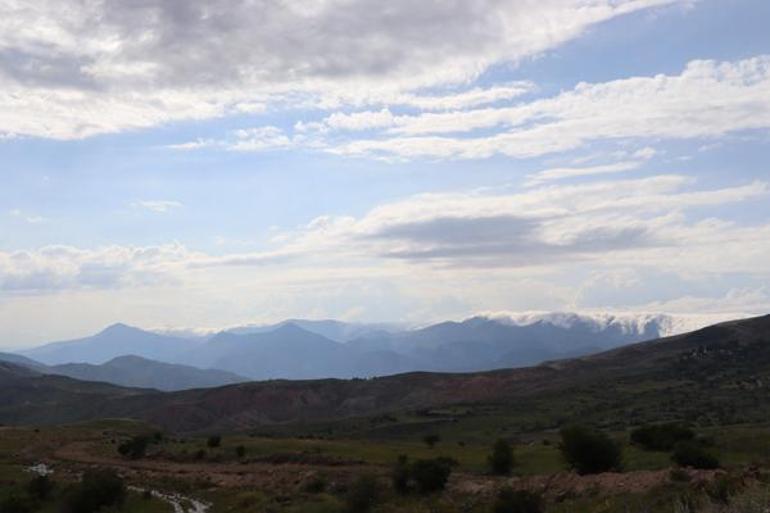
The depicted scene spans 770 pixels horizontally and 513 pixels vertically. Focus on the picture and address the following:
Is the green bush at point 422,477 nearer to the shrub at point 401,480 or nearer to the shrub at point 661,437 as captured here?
the shrub at point 401,480

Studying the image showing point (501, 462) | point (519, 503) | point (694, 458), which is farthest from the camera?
point (501, 462)

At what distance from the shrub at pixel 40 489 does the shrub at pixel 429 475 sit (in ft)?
74.3

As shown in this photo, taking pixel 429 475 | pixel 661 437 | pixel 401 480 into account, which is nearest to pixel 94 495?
pixel 401 480

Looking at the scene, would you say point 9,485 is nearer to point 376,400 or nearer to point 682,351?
point 376,400

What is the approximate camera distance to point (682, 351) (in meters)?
150

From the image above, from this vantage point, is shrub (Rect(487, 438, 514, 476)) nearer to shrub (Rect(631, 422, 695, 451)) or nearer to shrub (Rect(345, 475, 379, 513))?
shrub (Rect(631, 422, 695, 451))

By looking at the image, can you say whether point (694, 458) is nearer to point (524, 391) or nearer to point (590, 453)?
point (590, 453)

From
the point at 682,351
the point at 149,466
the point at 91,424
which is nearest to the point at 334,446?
the point at 149,466

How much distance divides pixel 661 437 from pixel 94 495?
31.6 metres

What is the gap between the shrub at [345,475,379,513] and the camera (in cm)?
3609

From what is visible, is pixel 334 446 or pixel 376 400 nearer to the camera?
pixel 334 446

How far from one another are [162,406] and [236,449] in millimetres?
105966

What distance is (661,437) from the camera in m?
44.8

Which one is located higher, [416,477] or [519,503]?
[519,503]
